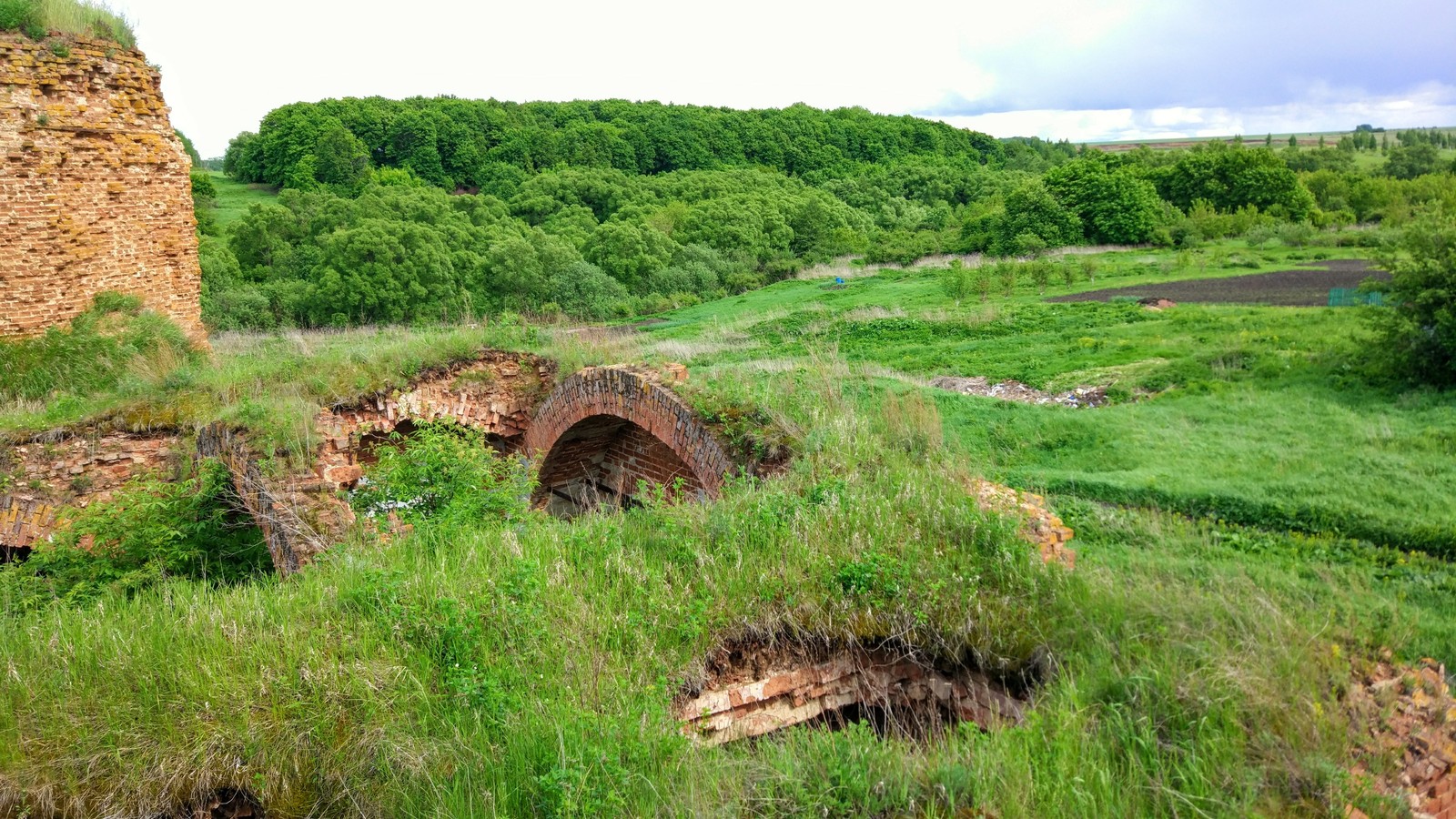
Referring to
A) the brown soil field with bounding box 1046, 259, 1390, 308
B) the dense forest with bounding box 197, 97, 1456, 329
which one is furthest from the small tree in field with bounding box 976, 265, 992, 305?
the dense forest with bounding box 197, 97, 1456, 329

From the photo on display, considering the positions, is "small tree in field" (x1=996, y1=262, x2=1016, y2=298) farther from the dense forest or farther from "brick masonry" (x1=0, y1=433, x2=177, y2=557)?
"brick masonry" (x1=0, y1=433, x2=177, y2=557)

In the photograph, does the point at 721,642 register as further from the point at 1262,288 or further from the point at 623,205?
the point at 623,205

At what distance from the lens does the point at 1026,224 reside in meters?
47.3

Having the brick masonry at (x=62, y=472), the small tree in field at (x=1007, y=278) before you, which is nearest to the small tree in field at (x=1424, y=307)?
the small tree in field at (x=1007, y=278)

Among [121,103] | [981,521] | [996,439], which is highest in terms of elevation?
[121,103]

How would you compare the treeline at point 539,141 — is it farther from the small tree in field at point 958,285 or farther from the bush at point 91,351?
the bush at point 91,351

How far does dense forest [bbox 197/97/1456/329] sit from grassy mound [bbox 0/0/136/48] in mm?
16116

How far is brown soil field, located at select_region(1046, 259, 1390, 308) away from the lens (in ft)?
78.8

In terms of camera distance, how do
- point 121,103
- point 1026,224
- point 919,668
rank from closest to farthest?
point 919,668 < point 121,103 < point 1026,224

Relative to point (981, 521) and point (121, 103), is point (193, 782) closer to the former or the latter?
point (981, 521)

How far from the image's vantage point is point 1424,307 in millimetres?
12391

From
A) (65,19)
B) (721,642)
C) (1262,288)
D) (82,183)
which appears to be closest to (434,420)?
(721,642)

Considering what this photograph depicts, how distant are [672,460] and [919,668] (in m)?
4.88

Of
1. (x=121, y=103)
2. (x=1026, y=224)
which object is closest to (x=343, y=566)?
(x=121, y=103)
